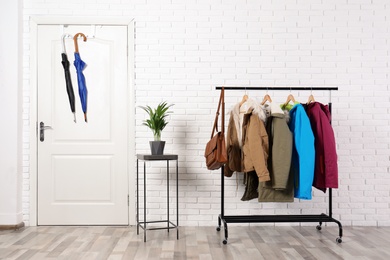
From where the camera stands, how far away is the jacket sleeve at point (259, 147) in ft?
12.5

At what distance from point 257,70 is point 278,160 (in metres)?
1.20

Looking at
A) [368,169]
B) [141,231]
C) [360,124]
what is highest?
[360,124]

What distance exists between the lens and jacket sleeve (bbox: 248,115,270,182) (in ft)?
12.5

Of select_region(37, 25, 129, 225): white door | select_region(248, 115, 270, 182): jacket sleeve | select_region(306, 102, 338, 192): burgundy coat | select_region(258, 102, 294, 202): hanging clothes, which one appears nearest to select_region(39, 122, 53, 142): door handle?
select_region(37, 25, 129, 225): white door

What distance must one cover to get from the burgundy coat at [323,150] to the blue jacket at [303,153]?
127 mm

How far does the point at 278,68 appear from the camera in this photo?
4742mm

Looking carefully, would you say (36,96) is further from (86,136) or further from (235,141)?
(235,141)

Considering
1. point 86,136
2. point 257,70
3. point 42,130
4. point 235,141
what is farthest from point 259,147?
point 42,130

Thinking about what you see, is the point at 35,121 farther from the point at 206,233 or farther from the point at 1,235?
the point at 206,233

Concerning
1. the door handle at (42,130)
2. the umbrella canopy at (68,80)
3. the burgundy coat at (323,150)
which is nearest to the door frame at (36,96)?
the door handle at (42,130)

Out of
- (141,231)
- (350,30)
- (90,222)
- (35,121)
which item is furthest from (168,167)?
(350,30)

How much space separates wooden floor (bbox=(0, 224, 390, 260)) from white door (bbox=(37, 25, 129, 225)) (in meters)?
0.23

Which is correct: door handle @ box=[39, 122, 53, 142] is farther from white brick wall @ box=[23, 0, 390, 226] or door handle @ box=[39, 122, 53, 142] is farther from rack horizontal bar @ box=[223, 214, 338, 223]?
rack horizontal bar @ box=[223, 214, 338, 223]

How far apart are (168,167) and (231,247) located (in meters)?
1.08
